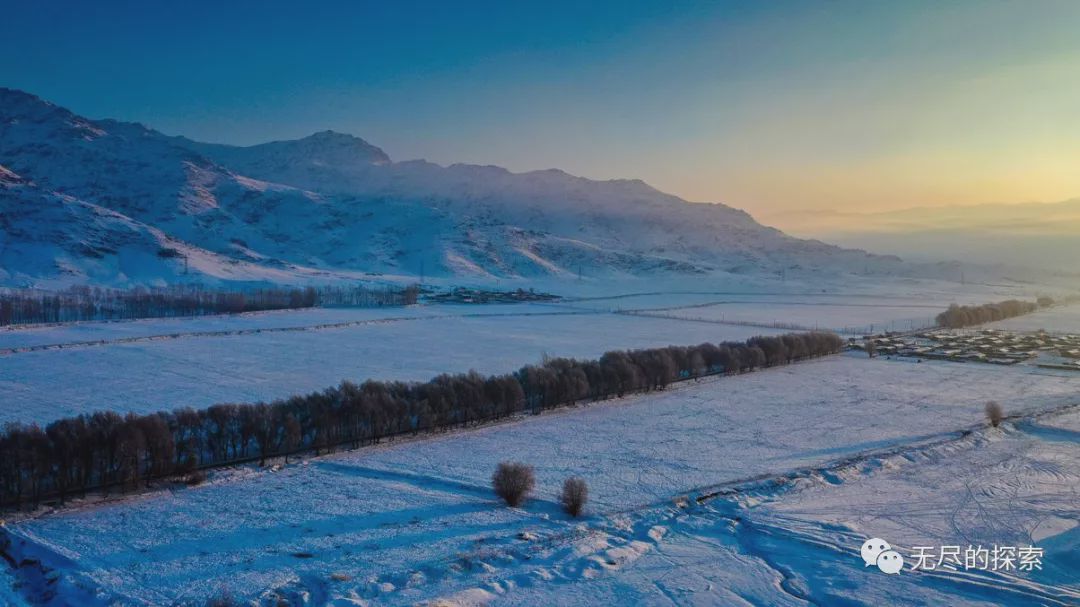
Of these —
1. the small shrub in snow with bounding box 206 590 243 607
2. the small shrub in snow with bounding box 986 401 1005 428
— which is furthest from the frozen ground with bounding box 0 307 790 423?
the small shrub in snow with bounding box 986 401 1005 428

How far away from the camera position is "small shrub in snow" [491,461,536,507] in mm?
21719

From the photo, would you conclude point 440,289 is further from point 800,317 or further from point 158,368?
point 158,368

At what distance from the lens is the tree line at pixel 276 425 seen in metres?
22.2

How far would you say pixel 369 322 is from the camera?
72438mm

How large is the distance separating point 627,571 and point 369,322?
58.9 m

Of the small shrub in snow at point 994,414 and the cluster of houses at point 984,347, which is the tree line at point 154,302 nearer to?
the cluster of houses at point 984,347

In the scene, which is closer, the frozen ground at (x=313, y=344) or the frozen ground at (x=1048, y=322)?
the frozen ground at (x=313, y=344)

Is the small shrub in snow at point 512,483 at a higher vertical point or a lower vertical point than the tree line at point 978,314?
lower

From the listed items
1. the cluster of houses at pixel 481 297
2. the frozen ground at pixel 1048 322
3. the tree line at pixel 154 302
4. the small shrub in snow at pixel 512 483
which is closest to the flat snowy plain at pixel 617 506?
the small shrub in snow at pixel 512 483
